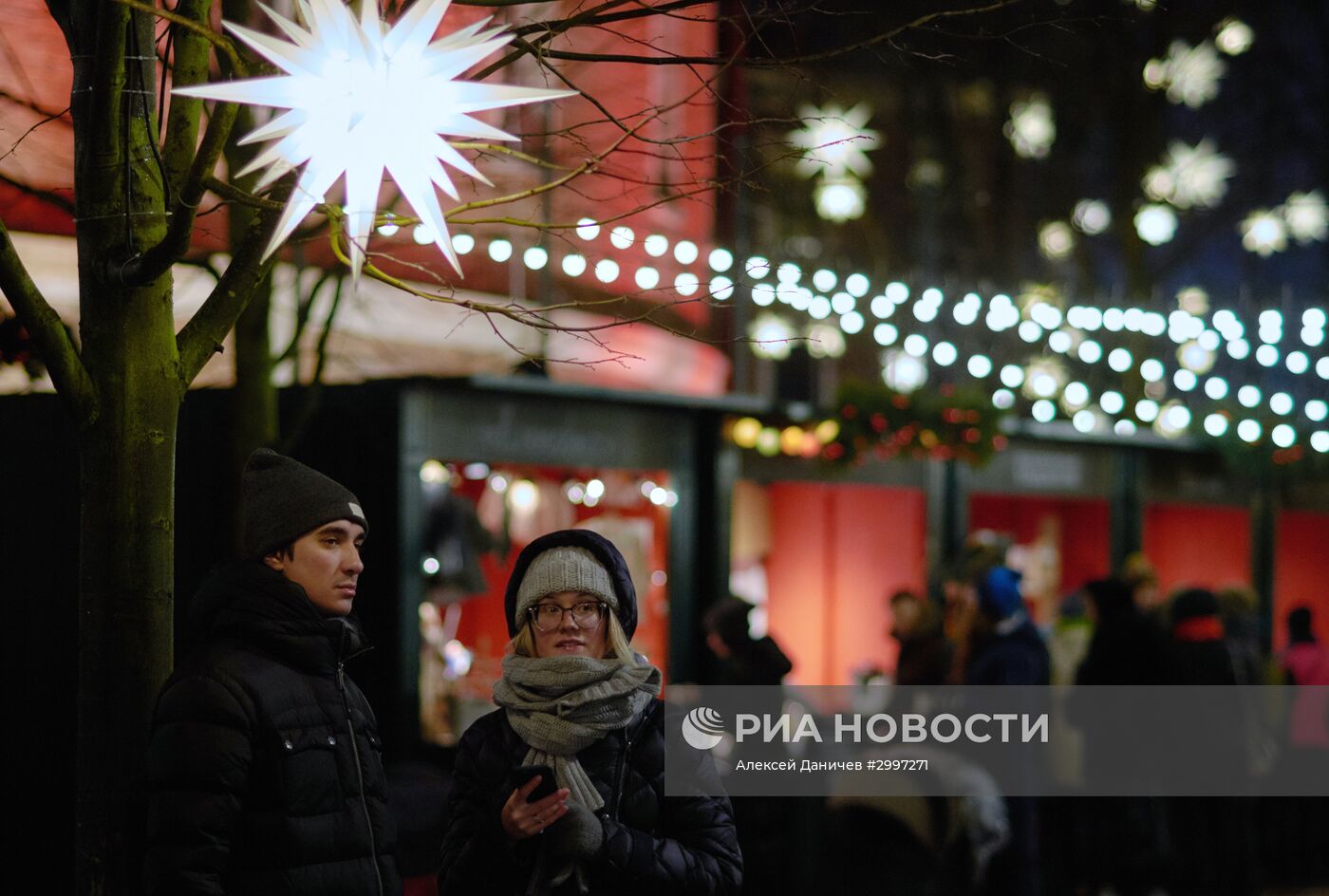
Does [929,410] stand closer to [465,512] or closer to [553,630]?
[465,512]

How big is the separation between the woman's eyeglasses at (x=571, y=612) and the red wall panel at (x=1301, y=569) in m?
14.9

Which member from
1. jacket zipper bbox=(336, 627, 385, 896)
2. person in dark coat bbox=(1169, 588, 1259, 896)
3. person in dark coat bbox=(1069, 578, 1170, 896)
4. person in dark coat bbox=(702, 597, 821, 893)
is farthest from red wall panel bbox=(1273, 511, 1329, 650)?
jacket zipper bbox=(336, 627, 385, 896)

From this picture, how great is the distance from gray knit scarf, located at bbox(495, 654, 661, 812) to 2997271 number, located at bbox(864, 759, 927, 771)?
3824 mm

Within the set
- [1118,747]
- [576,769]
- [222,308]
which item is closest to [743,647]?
[1118,747]

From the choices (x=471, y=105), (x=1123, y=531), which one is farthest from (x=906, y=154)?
(x=471, y=105)

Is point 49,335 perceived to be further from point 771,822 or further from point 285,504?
point 771,822

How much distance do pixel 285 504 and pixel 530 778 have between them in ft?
2.94

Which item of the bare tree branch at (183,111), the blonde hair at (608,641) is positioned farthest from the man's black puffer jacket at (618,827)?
the bare tree branch at (183,111)

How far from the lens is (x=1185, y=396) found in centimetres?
1332

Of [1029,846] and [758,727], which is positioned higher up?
[758,727]

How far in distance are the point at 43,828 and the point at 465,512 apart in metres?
3.16

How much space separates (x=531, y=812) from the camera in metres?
3.66

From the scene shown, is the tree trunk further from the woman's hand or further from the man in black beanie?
the woman's hand

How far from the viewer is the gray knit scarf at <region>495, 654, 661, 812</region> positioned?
3.87 metres
